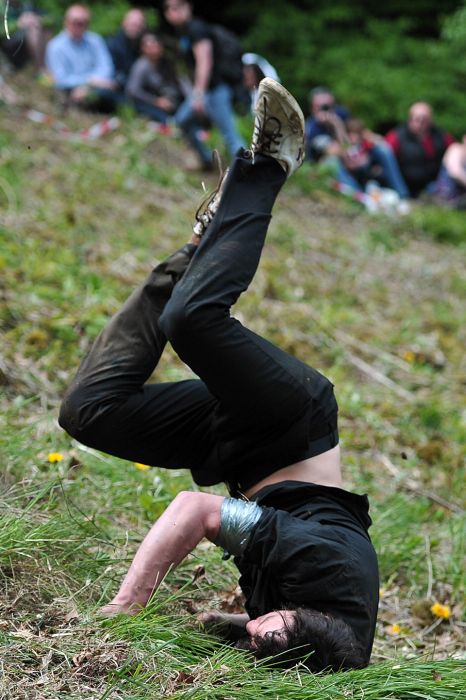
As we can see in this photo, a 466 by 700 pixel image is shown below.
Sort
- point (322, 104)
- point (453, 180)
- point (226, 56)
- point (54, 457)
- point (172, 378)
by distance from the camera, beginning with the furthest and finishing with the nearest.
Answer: point (453, 180) → point (322, 104) → point (226, 56) → point (172, 378) → point (54, 457)

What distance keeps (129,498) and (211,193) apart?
4.66ft

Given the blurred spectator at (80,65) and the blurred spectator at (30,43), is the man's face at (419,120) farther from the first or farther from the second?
the blurred spectator at (30,43)

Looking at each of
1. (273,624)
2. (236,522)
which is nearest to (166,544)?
(236,522)

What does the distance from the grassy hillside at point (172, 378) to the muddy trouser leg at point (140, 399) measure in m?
0.35

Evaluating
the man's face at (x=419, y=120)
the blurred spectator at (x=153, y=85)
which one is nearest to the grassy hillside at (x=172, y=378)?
the blurred spectator at (x=153, y=85)

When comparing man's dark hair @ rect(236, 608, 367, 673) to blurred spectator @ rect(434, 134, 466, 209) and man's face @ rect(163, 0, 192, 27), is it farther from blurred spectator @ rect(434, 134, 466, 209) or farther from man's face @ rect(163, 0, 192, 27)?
blurred spectator @ rect(434, 134, 466, 209)

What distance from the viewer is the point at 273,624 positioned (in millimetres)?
2977

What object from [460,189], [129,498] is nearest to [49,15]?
[460,189]

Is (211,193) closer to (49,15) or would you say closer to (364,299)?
(364,299)

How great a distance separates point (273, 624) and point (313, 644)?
0.13 meters

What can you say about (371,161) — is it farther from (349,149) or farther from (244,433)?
(244,433)

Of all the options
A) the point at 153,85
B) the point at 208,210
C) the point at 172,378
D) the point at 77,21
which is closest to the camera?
the point at 208,210

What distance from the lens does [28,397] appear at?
4902 mm

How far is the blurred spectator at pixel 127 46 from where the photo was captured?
12117mm
